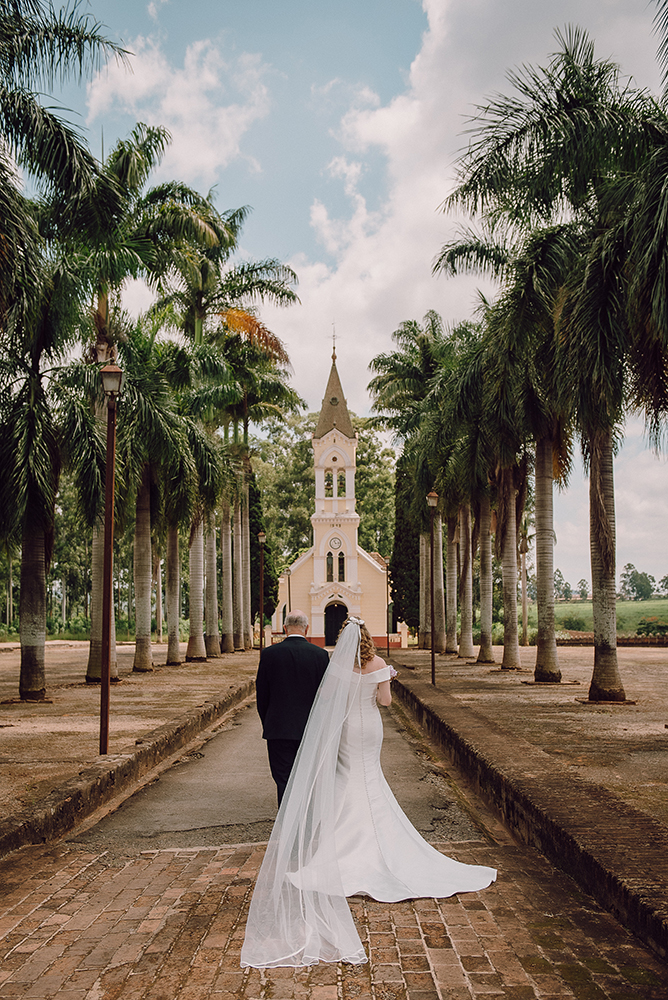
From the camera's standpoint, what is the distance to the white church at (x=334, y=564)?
52.2 metres

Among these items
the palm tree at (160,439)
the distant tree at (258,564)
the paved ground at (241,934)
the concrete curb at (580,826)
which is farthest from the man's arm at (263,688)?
the distant tree at (258,564)

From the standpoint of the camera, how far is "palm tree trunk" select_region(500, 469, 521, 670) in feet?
77.7

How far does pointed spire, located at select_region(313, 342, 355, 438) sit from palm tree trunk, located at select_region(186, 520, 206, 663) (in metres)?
24.2

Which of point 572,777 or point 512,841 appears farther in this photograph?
point 572,777

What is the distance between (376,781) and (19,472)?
1123 centimetres

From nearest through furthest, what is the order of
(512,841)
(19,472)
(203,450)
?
(512,841)
(19,472)
(203,450)

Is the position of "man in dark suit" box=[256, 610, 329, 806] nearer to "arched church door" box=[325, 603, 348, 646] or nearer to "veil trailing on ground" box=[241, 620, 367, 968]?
"veil trailing on ground" box=[241, 620, 367, 968]

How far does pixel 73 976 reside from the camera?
4.06 metres

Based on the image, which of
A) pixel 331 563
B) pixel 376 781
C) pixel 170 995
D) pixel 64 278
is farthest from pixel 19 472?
pixel 331 563

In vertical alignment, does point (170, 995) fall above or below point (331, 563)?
below

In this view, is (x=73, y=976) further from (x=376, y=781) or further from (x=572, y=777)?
(x=572, y=777)

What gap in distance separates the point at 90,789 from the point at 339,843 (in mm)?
3477

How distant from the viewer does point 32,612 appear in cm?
1582

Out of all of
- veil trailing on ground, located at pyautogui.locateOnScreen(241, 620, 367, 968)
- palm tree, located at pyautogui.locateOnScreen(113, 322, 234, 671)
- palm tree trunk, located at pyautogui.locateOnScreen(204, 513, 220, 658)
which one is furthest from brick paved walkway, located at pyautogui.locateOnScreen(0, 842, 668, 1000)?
palm tree trunk, located at pyautogui.locateOnScreen(204, 513, 220, 658)
